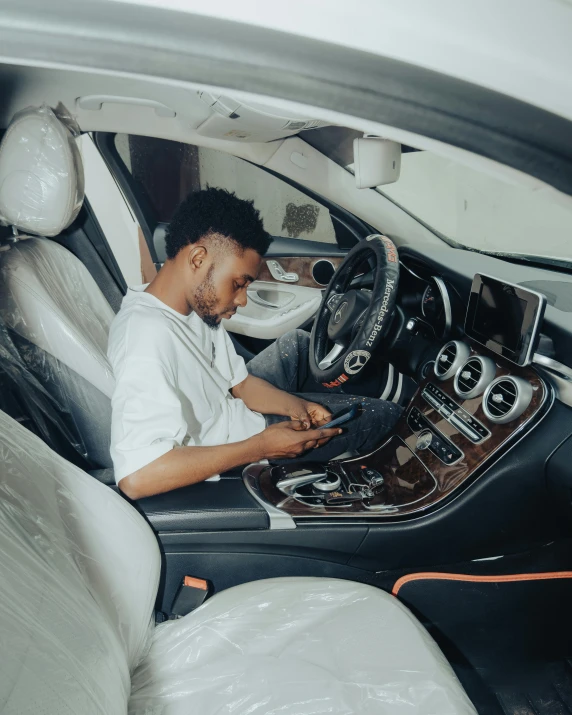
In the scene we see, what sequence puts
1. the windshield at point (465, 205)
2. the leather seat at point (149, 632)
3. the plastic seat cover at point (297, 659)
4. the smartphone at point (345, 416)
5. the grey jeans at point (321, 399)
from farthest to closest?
the windshield at point (465, 205) < the grey jeans at point (321, 399) < the smartphone at point (345, 416) < the plastic seat cover at point (297, 659) < the leather seat at point (149, 632)

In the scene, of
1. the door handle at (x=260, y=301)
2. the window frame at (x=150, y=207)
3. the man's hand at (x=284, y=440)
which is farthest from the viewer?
the door handle at (x=260, y=301)

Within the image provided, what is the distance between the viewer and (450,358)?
4.39ft

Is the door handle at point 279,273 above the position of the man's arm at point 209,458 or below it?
above

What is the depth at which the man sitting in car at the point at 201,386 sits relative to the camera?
43.7 inches

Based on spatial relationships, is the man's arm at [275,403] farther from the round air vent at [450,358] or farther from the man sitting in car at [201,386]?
the round air vent at [450,358]

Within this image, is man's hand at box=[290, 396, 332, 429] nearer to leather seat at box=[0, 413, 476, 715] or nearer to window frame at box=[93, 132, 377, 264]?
leather seat at box=[0, 413, 476, 715]

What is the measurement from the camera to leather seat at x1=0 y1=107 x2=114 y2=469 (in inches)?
45.6

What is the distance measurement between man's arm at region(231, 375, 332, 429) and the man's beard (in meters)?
0.34

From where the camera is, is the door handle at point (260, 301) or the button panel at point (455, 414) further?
the door handle at point (260, 301)

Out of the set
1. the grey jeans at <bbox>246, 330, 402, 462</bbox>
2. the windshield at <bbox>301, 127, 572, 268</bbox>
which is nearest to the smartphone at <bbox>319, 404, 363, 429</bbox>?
the grey jeans at <bbox>246, 330, 402, 462</bbox>

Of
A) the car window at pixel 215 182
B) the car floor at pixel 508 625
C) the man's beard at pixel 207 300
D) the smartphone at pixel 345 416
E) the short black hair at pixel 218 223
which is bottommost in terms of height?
the car floor at pixel 508 625

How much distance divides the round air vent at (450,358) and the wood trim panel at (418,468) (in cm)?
2

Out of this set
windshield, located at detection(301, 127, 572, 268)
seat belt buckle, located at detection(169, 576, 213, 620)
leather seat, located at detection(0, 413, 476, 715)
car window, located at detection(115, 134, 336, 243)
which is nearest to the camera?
leather seat, located at detection(0, 413, 476, 715)

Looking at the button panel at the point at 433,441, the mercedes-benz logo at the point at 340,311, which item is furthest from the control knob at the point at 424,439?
the mercedes-benz logo at the point at 340,311
